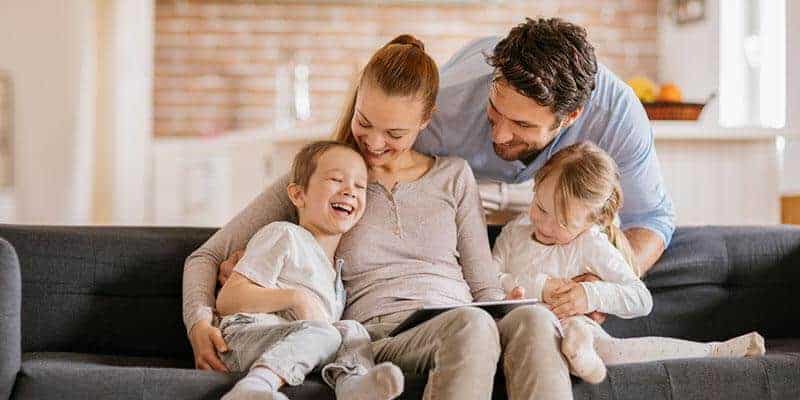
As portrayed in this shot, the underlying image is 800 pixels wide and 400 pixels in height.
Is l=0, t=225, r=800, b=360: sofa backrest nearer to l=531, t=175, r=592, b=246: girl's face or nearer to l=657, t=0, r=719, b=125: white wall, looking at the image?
l=531, t=175, r=592, b=246: girl's face

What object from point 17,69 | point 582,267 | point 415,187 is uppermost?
point 17,69

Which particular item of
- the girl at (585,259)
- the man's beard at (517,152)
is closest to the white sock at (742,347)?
the girl at (585,259)

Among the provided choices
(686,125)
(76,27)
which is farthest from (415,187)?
(76,27)

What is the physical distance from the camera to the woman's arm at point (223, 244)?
2.41m

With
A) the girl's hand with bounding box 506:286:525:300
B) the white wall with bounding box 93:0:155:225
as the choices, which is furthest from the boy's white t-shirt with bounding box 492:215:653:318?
the white wall with bounding box 93:0:155:225

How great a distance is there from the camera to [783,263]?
2.87m

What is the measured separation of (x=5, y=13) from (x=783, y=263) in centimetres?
458

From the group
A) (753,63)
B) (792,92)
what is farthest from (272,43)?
(792,92)

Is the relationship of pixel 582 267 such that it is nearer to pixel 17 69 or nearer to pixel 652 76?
pixel 17 69

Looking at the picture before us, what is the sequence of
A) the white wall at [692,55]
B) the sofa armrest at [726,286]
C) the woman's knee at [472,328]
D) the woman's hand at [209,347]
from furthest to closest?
the white wall at [692,55]
the sofa armrest at [726,286]
the woman's hand at [209,347]
the woman's knee at [472,328]

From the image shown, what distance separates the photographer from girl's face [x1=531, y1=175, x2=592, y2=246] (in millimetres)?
2525

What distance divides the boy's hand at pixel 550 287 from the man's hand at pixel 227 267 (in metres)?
0.66

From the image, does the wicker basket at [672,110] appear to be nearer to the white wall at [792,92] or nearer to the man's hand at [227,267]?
the white wall at [792,92]

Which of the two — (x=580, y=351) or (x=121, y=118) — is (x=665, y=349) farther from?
(x=121, y=118)
